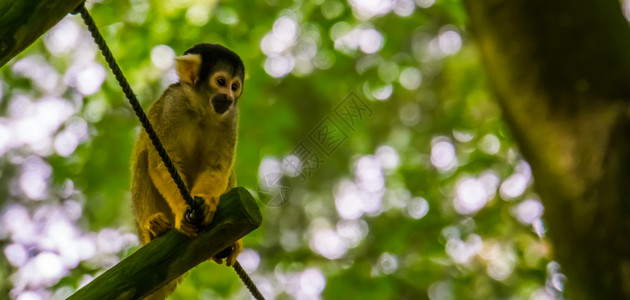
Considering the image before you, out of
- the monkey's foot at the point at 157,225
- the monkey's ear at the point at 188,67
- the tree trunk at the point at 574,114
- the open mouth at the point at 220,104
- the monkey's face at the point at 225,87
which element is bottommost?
the tree trunk at the point at 574,114

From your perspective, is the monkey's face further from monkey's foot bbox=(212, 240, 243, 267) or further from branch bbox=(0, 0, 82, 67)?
branch bbox=(0, 0, 82, 67)

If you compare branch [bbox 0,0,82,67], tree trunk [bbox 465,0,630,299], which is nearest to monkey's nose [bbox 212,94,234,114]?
tree trunk [bbox 465,0,630,299]

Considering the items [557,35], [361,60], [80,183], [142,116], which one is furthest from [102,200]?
[557,35]

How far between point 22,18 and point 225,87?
2138mm

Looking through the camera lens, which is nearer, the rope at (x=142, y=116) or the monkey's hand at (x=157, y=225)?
the rope at (x=142, y=116)

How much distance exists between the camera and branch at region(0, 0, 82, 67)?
1.93 metres

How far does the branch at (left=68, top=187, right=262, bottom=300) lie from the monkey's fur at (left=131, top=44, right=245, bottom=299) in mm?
1136

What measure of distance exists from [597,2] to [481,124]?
376 cm

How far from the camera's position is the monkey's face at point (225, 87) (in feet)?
12.9

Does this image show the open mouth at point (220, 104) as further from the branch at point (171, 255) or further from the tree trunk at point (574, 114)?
the tree trunk at point (574, 114)

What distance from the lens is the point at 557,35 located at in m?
2.81

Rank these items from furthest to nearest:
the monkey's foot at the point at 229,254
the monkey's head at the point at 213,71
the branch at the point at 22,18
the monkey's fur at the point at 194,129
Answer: the monkey's head at the point at 213,71, the monkey's fur at the point at 194,129, the monkey's foot at the point at 229,254, the branch at the point at 22,18

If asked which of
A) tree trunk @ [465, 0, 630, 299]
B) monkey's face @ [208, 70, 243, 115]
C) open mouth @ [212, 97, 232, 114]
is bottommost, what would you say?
tree trunk @ [465, 0, 630, 299]

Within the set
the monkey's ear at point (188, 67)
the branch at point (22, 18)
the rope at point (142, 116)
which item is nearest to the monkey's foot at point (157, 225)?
the rope at point (142, 116)
